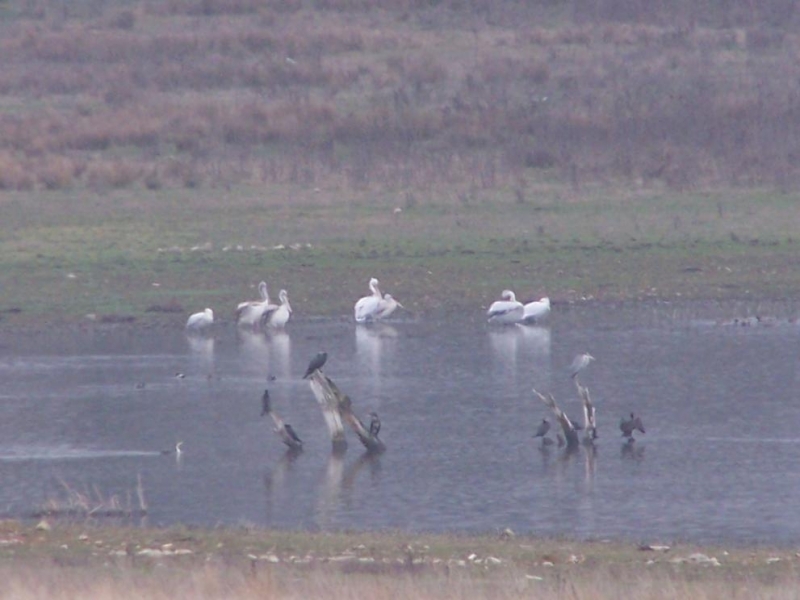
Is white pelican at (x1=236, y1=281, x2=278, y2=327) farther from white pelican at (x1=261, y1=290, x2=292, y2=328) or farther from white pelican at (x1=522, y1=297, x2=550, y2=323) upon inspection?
white pelican at (x1=522, y1=297, x2=550, y2=323)

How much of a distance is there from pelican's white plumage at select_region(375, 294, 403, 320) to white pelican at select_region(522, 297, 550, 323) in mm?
1349

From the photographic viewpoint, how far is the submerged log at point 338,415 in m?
A: 11.3

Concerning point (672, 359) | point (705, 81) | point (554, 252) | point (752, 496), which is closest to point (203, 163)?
point (554, 252)

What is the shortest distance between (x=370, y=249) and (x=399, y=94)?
30.9ft

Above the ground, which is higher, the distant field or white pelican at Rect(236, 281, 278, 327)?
the distant field

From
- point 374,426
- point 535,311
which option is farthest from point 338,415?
point 535,311

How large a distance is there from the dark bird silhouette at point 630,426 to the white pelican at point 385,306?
5.72 meters

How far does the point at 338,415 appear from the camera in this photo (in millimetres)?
11438

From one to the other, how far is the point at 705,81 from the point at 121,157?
35.1 feet

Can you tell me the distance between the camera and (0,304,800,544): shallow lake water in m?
9.71

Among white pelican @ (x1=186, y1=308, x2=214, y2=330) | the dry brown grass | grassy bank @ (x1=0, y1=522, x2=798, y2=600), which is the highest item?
the dry brown grass

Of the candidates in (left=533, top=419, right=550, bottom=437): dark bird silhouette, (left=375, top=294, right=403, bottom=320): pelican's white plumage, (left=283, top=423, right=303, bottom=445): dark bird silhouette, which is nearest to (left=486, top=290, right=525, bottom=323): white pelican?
(left=375, top=294, right=403, bottom=320): pelican's white plumage

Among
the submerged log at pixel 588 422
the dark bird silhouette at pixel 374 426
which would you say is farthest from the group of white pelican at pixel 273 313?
the submerged log at pixel 588 422

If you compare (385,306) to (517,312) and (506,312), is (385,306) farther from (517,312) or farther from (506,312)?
(517,312)
